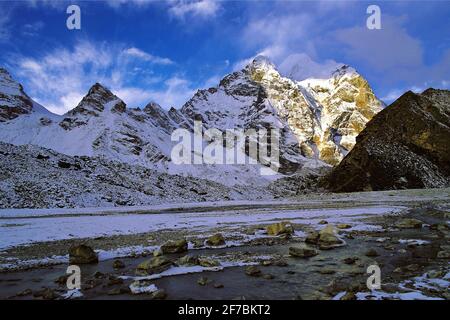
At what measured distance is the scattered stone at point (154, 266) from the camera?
46.1 feet

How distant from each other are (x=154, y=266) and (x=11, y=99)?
16056 cm

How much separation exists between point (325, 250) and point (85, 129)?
5023 inches

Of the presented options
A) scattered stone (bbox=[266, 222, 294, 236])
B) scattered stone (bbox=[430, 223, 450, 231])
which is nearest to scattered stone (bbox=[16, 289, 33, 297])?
scattered stone (bbox=[266, 222, 294, 236])

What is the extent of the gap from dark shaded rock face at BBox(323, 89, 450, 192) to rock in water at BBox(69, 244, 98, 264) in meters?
86.0

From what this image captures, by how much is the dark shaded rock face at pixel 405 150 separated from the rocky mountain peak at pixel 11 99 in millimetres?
122460

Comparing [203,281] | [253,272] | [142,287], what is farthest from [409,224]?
[142,287]

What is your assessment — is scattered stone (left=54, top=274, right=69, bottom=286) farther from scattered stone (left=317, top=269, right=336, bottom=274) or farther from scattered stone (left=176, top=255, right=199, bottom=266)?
scattered stone (left=317, top=269, right=336, bottom=274)

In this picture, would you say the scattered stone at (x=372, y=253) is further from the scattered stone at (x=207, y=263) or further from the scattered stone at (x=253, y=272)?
the scattered stone at (x=207, y=263)

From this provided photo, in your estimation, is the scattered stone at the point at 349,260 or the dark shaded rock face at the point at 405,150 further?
the dark shaded rock face at the point at 405,150

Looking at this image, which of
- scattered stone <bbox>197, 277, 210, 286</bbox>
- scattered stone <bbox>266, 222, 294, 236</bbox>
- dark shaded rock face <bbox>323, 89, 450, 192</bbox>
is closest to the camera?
scattered stone <bbox>197, 277, 210, 286</bbox>

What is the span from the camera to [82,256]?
1644cm

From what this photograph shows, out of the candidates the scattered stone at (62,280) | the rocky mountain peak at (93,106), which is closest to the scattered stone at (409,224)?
the scattered stone at (62,280)

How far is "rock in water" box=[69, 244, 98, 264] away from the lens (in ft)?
53.7
